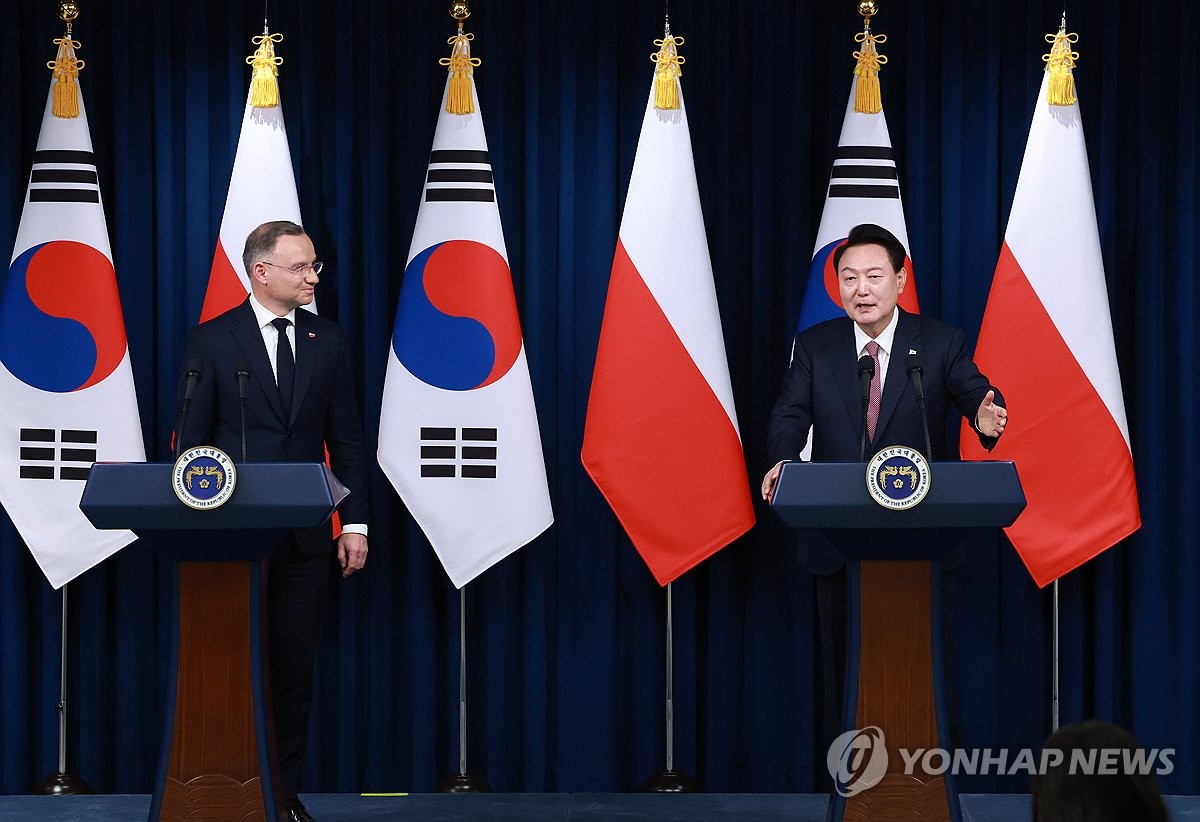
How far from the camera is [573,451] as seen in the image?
178 inches

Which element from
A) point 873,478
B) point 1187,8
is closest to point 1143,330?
point 1187,8

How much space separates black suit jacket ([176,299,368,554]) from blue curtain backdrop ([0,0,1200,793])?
0.97 m

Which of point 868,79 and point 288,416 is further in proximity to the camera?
point 868,79

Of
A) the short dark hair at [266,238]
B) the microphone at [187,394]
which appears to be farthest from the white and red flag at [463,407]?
the microphone at [187,394]

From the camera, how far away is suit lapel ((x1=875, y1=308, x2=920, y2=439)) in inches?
128

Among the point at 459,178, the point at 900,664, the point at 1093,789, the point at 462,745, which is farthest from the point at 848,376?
the point at 1093,789

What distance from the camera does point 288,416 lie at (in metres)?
3.40

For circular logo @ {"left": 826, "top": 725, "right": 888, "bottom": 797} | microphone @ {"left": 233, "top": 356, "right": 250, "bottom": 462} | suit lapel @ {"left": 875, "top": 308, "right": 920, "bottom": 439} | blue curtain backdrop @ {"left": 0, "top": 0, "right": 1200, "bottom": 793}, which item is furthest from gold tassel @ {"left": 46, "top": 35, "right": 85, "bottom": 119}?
circular logo @ {"left": 826, "top": 725, "right": 888, "bottom": 797}

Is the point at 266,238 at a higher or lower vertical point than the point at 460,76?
lower

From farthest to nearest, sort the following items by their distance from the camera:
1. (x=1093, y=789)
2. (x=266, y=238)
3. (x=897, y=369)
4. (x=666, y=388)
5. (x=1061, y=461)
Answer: (x=666, y=388), (x=1061, y=461), (x=266, y=238), (x=897, y=369), (x=1093, y=789)

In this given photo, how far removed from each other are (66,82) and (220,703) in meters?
2.27

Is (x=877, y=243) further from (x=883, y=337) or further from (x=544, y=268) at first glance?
(x=544, y=268)

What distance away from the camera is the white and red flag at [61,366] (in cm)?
413

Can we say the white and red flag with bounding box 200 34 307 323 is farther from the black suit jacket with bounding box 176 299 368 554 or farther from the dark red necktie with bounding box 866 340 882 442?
the dark red necktie with bounding box 866 340 882 442
